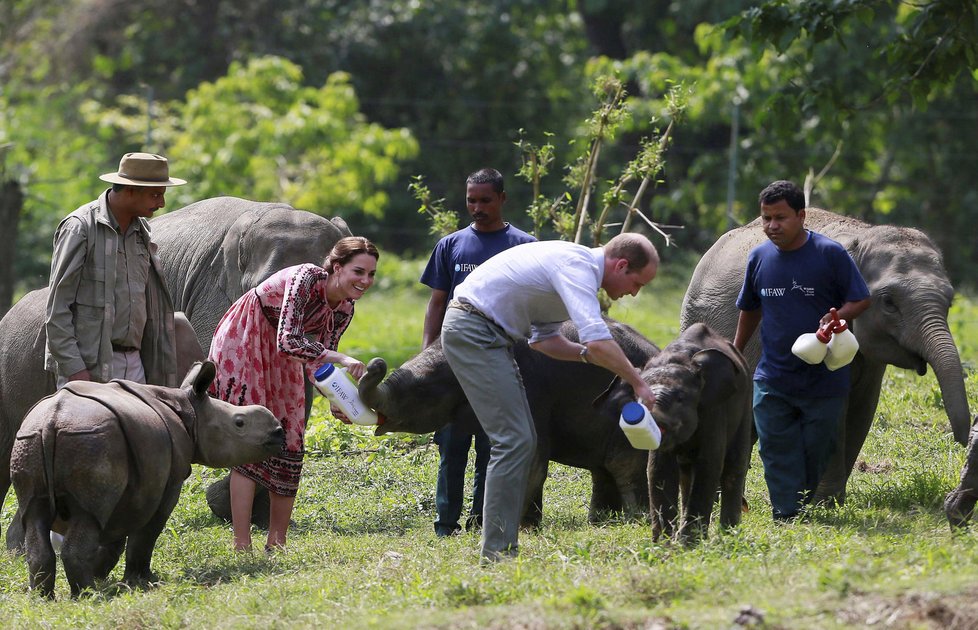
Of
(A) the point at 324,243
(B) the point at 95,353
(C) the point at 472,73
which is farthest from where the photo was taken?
Answer: (C) the point at 472,73

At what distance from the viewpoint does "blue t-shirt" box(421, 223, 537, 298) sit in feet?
28.2

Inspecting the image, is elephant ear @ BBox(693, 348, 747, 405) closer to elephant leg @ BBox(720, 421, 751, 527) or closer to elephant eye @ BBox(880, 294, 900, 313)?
elephant leg @ BBox(720, 421, 751, 527)

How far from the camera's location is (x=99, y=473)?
6887mm

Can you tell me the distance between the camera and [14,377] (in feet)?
28.8

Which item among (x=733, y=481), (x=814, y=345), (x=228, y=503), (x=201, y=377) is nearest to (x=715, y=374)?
(x=733, y=481)

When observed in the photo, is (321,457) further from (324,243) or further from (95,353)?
(95,353)

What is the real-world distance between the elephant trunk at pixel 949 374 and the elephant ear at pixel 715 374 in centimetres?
188

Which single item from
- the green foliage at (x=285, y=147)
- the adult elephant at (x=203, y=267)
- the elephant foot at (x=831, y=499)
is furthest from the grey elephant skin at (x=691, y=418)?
the green foliage at (x=285, y=147)

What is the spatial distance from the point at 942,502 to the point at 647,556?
2468 mm

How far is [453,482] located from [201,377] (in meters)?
1.65

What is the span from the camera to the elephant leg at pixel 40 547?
699cm

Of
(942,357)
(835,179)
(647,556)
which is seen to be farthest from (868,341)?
(835,179)

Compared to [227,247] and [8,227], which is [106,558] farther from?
[8,227]

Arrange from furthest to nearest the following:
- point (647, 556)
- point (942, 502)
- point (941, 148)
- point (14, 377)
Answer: point (941, 148) → point (14, 377) → point (942, 502) → point (647, 556)
